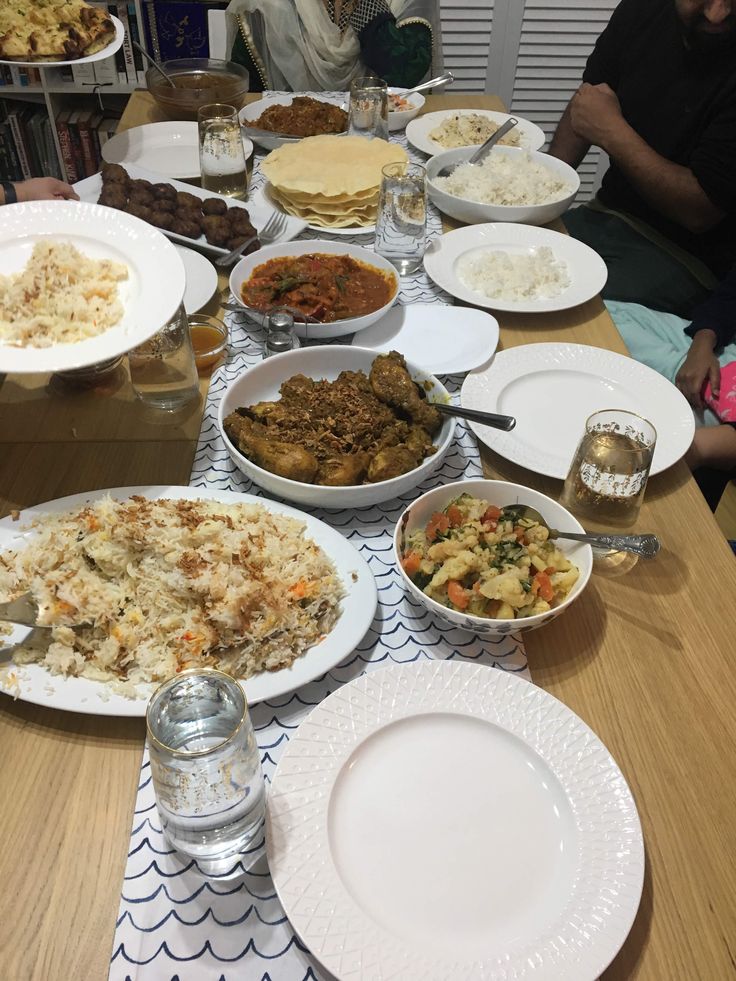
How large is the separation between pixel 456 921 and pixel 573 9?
4853 millimetres

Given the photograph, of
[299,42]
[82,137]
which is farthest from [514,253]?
[82,137]

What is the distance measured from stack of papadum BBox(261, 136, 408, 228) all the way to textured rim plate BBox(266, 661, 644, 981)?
1.56 meters

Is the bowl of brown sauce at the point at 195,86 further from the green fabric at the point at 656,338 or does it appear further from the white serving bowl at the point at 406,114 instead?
the green fabric at the point at 656,338

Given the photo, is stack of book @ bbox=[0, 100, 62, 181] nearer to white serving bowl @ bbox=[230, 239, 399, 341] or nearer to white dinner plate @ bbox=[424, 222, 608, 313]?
white serving bowl @ bbox=[230, 239, 399, 341]

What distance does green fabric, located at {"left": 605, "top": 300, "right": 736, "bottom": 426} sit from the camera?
229 centimetres

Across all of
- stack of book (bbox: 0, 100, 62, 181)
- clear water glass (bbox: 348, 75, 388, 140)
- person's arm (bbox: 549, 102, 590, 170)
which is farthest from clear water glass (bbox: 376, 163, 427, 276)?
stack of book (bbox: 0, 100, 62, 181)

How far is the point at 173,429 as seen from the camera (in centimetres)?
142

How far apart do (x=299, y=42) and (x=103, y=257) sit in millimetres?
2374

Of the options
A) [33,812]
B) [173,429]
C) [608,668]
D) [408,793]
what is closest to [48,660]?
[33,812]

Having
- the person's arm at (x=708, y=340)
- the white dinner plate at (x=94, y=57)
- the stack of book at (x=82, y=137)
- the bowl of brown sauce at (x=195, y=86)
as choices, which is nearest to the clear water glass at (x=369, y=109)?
the bowl of brown sauce at (x=195, y=86)

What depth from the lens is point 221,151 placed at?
81.1 inches

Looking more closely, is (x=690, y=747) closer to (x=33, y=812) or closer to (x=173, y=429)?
(x=33, y=812)

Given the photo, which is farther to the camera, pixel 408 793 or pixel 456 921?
pixel 408 793

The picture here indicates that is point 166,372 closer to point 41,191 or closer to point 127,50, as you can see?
point 41,191
